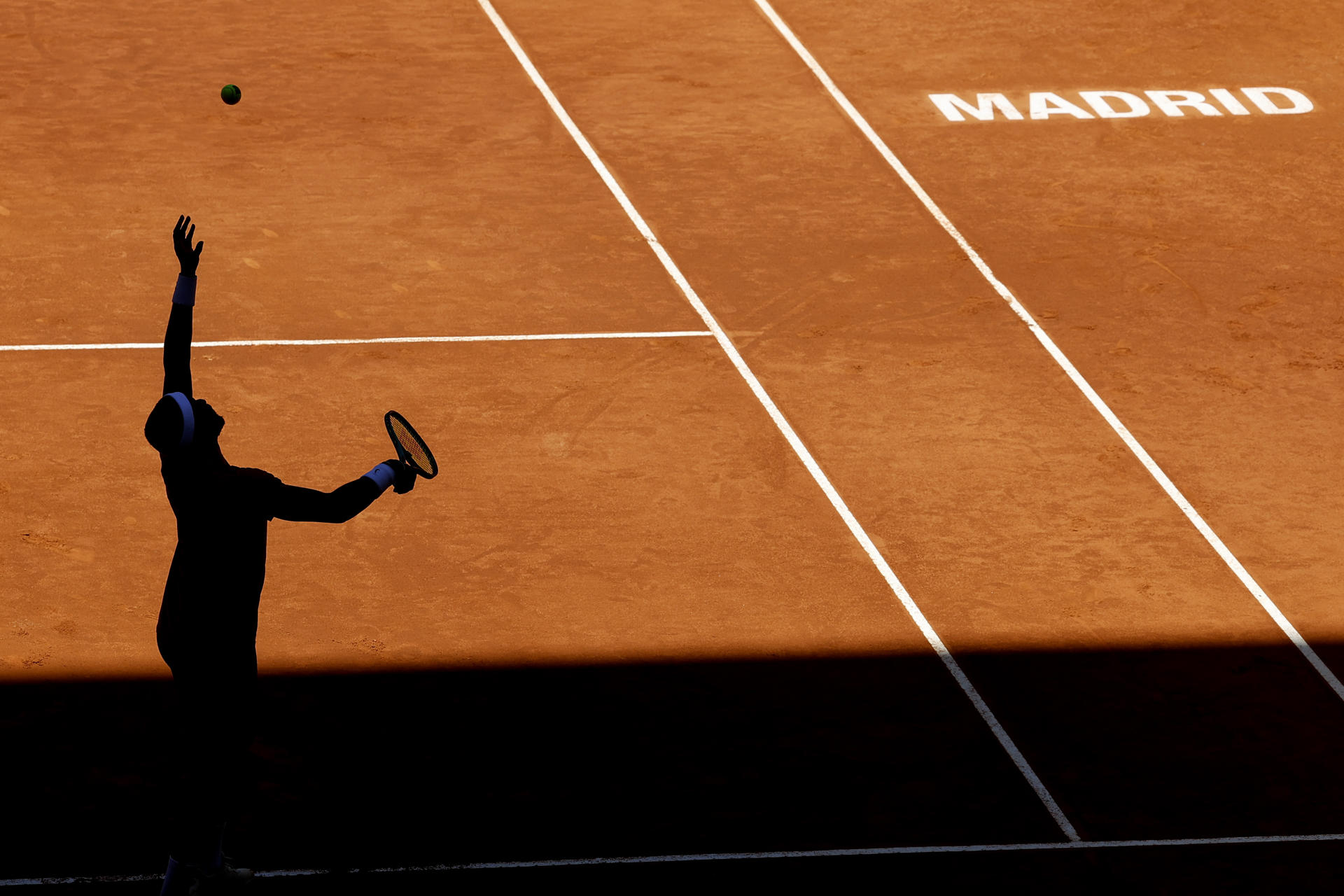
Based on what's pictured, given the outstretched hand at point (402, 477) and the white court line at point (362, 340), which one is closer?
the outstretched hand at point (402, 477)

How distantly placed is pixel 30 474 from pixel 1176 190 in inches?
394

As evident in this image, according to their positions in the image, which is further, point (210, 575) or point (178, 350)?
point (178, 350)

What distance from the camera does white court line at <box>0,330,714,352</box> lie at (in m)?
12.4

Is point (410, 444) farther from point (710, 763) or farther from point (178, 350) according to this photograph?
point (710, 763)

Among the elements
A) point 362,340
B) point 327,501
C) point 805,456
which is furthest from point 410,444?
point 362,340

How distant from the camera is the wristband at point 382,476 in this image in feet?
21.0

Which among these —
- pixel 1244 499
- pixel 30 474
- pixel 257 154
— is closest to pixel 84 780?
pixel 30 474

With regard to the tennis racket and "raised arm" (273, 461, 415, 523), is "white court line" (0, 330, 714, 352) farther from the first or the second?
"raised arm" (273, 461, 415, 523)

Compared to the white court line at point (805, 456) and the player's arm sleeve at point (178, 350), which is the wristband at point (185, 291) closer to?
the player's arm sleeve at point (178, 350)

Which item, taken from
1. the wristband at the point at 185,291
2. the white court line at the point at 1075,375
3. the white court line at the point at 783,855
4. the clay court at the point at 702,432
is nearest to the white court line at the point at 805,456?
the clay court at the point at 702,432

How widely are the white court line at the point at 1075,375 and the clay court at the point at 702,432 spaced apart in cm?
4

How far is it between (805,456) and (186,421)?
566cm

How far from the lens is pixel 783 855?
24.7 ft

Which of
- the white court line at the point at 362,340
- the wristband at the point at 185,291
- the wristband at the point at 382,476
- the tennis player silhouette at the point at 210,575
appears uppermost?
the wristband at the point at 185,291
